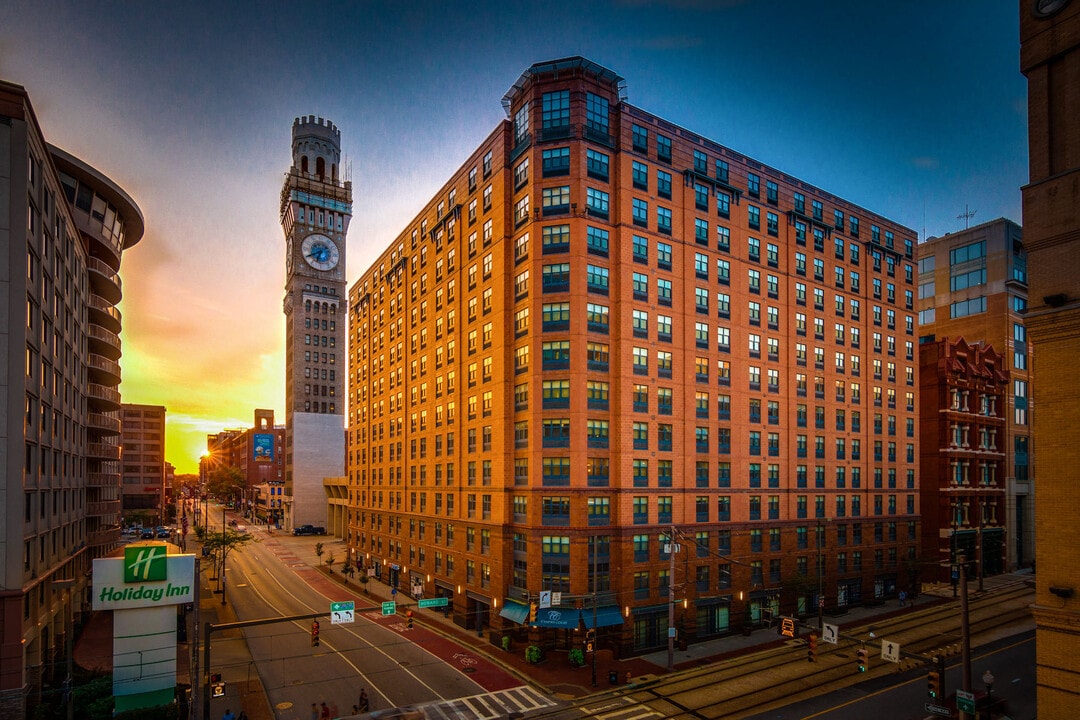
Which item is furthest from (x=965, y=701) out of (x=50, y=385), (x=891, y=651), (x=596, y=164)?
(x=50, y=385)

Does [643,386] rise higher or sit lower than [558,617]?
higher

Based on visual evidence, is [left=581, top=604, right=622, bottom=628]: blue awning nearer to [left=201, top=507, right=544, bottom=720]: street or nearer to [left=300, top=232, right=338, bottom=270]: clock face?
[left=201, top=507, right=544, bottom=720]: street

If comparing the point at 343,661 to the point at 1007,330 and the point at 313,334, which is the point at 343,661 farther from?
the point at 313,334

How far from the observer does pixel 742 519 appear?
51875 mm

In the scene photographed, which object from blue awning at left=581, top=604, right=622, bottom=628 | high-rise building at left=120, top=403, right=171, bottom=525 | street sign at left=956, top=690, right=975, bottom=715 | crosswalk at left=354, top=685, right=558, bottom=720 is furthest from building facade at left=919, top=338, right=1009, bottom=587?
high-rise building at left=120, top=403, right=171, bottom=525

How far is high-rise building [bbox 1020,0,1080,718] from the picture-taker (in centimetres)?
1658

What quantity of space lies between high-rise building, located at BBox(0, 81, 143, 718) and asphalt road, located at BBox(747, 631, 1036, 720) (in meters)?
38.5

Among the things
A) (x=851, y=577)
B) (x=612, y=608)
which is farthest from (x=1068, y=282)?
(x=851, y=577)

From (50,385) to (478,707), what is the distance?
34.1 metres

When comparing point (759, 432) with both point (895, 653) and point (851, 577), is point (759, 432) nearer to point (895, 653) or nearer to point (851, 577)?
point (851, 577)

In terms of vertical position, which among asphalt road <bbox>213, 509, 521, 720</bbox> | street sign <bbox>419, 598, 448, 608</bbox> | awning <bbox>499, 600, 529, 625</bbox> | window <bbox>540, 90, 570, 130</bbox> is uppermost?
window <bbox>540, 90, 570, 130</bbox>

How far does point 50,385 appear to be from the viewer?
41.0 meters

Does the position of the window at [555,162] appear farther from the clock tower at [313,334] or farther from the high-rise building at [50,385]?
the clock tower at [313,334]

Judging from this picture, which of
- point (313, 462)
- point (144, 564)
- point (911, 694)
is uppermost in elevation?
point (144, 564)
